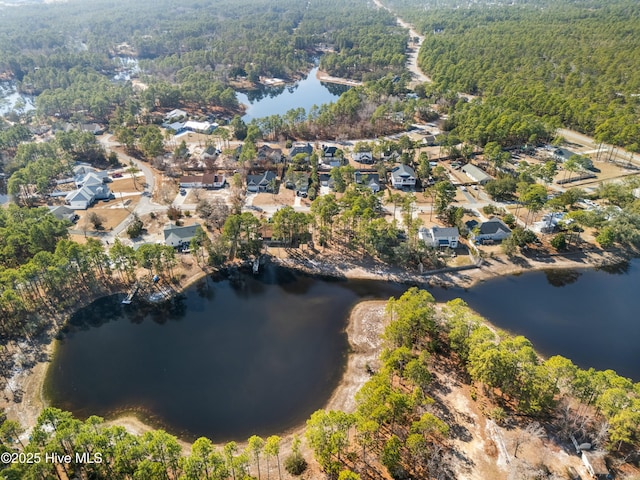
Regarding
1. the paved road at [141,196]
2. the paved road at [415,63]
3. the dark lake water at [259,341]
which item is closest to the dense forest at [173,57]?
the paved road at [415,63]

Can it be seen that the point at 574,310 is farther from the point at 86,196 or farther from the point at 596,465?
the point at 86,196

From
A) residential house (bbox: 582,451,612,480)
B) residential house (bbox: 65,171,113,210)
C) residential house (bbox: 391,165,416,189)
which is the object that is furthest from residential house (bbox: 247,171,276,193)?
residential house (bbox: 582,451,612,480)

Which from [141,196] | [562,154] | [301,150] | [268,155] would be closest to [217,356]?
[141,196]

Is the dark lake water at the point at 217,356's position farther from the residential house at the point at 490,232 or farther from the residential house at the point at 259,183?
the residential house at the point at 259,183

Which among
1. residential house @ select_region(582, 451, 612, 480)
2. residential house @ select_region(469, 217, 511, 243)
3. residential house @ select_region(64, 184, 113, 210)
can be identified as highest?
residential house @ select_region(582, 451, 612, 480)

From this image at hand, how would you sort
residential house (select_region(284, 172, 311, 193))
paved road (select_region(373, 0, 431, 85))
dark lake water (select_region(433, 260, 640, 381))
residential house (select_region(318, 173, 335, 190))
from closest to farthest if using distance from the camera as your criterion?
dark lake water (select_region(433, 260, 640, 381))
residential house (select_region(284, 172, 311, 193))
residential house (select_region(318, 173, 335, 190))
paved road (select_region(373, 0, 431, 85))

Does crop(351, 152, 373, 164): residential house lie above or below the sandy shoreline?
below

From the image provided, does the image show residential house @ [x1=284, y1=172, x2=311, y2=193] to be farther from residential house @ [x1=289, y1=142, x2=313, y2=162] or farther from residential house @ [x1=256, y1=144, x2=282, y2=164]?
residential house @ [x1=289, y1=142, x2=313, y2=162]
